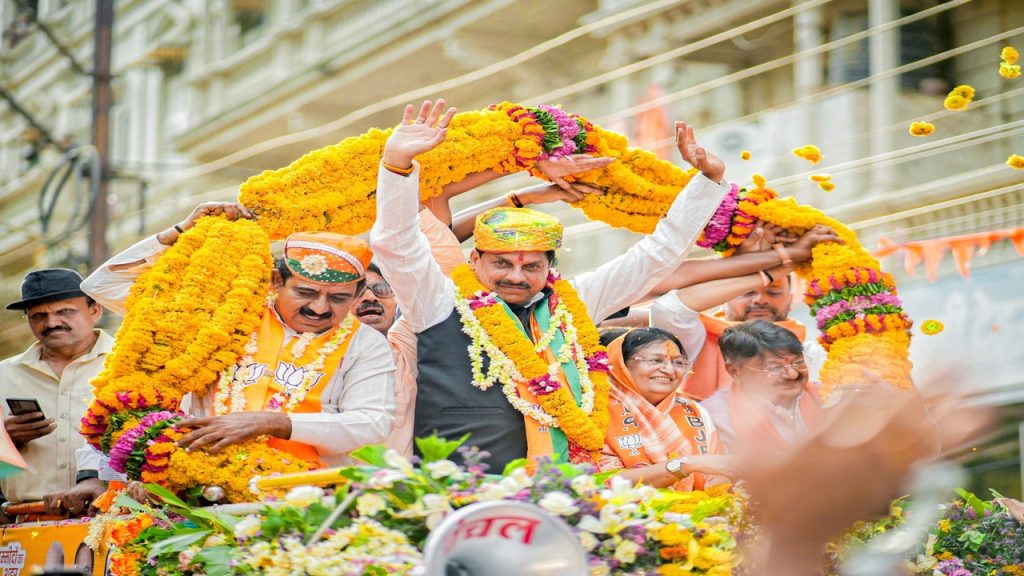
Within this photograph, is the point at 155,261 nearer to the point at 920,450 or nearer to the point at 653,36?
the point at 920,450

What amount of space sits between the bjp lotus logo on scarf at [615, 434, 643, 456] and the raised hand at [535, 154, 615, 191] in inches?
45.2

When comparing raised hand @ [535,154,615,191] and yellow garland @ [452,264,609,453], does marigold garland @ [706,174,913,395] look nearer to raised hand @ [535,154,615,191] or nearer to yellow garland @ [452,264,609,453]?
raised hand @ [535,154,615,191]

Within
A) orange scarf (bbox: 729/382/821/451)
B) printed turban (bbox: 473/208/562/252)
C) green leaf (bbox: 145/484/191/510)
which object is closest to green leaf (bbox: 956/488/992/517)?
orange scarf (bbox: 729/382/821/451)

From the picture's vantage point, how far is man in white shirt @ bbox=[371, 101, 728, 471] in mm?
5152

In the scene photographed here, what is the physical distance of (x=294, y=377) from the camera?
519cm

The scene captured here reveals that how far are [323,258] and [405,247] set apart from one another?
0.31m

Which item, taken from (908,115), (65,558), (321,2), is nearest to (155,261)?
(65,558)

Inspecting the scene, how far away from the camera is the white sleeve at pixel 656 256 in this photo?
19.3ft

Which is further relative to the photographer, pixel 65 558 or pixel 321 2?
pixel 321 2

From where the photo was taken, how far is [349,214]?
5695mm

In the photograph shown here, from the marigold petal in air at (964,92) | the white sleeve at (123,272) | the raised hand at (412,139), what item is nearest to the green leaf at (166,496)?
the white sleeve at (123,272)

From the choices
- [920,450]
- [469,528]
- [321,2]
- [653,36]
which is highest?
[321,2]

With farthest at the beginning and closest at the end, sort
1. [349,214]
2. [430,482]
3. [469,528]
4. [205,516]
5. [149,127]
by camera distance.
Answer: [149,127] → [349,214] → [205,516] → [430,482] → [469,528]

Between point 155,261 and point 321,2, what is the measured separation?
13.9m
